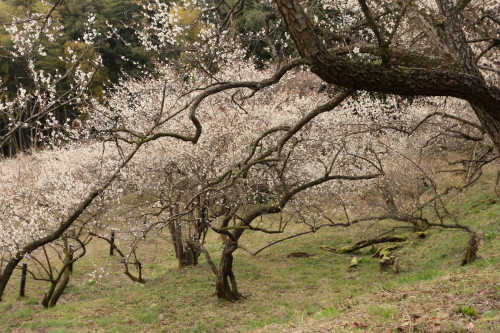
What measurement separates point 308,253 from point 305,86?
16.4 meters

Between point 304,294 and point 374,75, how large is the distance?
8.88 metres

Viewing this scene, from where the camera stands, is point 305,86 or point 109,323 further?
point 305,86

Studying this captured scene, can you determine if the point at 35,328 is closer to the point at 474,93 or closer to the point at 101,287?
the point at 101,287

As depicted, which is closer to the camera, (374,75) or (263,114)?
(374,75)

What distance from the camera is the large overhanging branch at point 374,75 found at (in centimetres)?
333

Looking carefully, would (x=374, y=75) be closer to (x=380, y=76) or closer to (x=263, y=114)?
(x=380, y=76)

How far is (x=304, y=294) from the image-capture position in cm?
1131

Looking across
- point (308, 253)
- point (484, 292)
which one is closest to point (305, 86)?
point (308, 253)

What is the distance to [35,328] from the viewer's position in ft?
33.4

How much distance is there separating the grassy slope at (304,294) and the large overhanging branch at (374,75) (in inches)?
87.8

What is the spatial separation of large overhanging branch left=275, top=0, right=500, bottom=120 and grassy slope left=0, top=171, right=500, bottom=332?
7.32 feet

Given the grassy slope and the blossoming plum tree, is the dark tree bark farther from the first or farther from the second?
the grassy slope

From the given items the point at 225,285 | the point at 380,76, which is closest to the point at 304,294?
the point at 225,285

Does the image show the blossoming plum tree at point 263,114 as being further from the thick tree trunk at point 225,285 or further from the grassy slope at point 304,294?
the grassy slope at point 304,294
